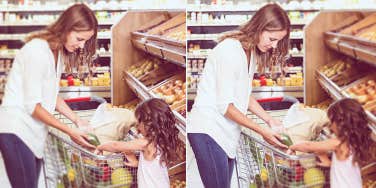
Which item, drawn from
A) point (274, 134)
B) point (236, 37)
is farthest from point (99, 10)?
point (274, 134)

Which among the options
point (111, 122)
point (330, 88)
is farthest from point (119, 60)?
point (330, 88)

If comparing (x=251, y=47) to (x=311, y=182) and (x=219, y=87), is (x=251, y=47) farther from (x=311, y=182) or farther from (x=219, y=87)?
(x=311, y=182)

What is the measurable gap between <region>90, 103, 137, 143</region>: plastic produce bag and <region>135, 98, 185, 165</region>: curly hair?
67 mm

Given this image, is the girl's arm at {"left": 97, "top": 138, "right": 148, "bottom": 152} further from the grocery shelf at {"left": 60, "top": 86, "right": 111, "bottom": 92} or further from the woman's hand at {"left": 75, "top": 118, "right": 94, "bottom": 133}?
the grocery shelf at {"left": 60, "top": 86, "right": 111, "bottom": 92}

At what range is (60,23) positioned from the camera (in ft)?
9.96

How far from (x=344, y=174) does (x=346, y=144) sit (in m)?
0.18

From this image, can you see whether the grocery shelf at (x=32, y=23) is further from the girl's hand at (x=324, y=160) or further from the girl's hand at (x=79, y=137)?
the girl's hand at (x=324, y=160)

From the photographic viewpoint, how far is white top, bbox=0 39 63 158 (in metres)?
2.98

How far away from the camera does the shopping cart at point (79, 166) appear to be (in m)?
3.11

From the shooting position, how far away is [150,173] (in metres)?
3.20

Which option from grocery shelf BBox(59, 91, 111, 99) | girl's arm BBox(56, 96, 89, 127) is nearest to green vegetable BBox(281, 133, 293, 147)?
grocery shelf BBox(59, 91, 111, 99)

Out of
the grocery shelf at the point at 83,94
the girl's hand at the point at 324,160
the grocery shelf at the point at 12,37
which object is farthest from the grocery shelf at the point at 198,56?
the grocery shelf at the point at 12,37

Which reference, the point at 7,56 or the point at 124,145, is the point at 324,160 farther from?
the point at 7,56

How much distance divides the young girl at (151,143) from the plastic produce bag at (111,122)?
0.13 ft
